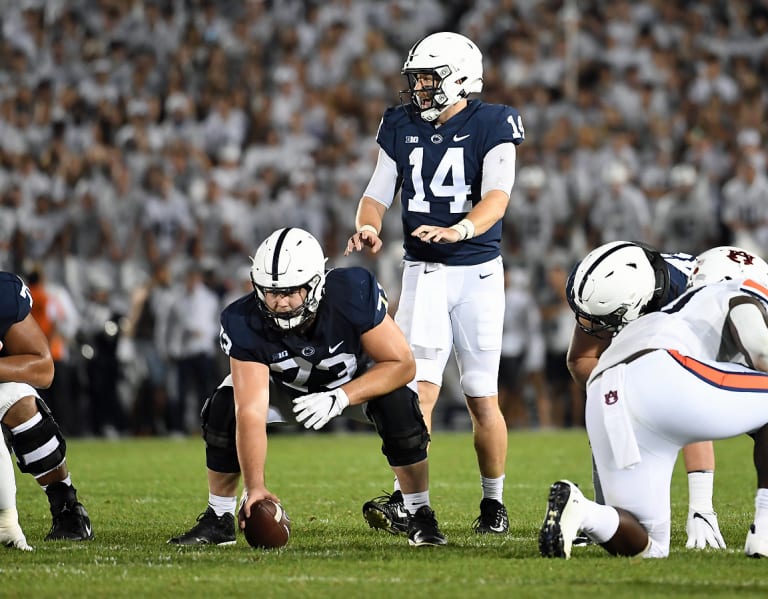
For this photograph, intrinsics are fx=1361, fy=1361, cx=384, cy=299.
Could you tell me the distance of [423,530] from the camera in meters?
5.45

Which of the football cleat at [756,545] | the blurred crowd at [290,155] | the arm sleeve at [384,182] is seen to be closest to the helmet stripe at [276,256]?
the arm sleeve at [384,182]

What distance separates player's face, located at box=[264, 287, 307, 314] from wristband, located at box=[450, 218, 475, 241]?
3.15 ft

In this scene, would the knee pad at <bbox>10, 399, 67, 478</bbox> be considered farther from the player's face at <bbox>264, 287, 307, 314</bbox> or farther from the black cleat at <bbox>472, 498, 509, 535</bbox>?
the black cleat at <bbox>472, 498, 509, 535</bbox>

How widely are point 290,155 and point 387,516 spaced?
9133 millimetres

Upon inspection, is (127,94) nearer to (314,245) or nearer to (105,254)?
(105,254)

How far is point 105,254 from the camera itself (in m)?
13.8

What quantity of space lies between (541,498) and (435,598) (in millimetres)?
3320

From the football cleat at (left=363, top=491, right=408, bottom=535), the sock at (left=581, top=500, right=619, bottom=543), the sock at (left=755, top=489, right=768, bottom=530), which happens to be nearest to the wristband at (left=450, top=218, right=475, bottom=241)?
the football cleat at (left=363, top=491, right=408, bottom=535)

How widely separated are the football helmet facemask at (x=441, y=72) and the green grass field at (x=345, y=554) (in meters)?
1.98

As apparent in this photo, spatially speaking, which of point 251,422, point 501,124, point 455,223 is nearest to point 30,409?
point 251,422

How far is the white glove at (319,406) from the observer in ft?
17.0

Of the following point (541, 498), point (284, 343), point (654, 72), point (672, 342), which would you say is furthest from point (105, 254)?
point (672, 342)

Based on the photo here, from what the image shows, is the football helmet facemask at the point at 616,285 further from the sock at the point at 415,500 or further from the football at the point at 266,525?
the football at the point at 266,525

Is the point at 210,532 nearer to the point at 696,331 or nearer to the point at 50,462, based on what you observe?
the point at 50,462
